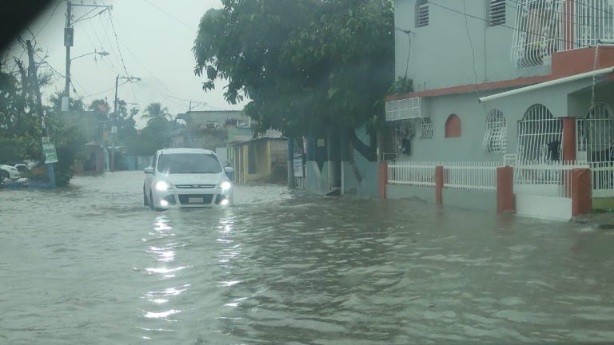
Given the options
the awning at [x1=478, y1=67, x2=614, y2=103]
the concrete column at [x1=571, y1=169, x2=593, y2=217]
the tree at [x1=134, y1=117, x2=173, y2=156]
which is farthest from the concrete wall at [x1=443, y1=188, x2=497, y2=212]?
the tree at [x1=134, y1=117, x2=173, y2=156]

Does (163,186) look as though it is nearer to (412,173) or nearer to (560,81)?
(412,173)

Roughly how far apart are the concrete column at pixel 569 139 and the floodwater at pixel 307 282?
2162 millimetres

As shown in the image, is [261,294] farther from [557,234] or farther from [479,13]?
[479,13]

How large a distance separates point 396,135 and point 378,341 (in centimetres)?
1935

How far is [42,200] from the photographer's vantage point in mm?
26625

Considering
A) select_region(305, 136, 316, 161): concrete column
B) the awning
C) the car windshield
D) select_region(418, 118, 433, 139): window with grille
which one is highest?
the awning

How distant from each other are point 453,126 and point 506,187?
528cm

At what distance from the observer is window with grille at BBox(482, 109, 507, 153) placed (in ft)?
66.7

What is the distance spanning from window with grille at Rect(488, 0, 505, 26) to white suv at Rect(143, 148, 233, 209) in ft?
26.1

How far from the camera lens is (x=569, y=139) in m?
17.2

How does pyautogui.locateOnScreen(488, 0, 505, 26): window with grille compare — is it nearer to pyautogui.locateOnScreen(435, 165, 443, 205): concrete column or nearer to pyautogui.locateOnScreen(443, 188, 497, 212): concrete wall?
pyautogui.locateOnScreen(435, 165, 443, 205): concrete column

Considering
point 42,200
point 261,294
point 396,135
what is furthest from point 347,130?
point 261,294

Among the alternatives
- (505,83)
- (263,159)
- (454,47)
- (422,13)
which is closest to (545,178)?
(505,83)

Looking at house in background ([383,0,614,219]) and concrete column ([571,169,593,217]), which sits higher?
house in background ([383,0,614,219])
